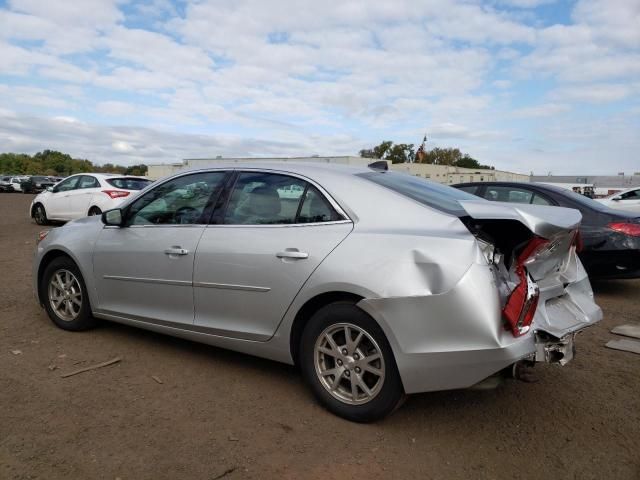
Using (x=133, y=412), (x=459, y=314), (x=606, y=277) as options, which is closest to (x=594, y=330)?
(x=606, y=277)

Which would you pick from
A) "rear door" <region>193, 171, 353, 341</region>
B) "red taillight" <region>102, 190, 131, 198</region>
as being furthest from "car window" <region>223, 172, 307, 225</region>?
"red taillight" <region>102, 190, 131, 198</region>

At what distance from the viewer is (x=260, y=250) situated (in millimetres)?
3418

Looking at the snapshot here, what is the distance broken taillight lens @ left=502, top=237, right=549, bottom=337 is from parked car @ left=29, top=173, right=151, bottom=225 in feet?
37.7

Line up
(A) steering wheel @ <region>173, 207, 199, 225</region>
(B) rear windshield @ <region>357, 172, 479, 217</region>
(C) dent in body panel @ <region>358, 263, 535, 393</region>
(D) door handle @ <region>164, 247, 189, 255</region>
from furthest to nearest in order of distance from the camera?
(A) steering wheel @ <region>173, 207, 199, 225</region>
(D) door handle @ <region>164, 247, 189, 255</region>
(B) rear windshield @ <region>357, 172, 479, 217</region>
(C) dent in body panel @ <region>358, 263, 535, 393</region>

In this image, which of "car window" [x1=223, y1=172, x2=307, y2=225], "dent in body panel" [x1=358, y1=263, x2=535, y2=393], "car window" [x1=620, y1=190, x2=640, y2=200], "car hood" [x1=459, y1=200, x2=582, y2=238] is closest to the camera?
"dent in body panel" [x1=358, y1=263, x2=535, y2=393]

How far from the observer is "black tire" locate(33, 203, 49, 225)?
1482cm

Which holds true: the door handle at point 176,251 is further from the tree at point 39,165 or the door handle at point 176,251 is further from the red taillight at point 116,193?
the tree at point 39,165

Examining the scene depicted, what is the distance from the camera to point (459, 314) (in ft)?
8.84

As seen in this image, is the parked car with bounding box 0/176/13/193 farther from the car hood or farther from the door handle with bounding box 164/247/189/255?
the car hood

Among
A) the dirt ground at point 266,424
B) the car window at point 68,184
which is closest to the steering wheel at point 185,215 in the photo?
the dirt ground at point 266,424

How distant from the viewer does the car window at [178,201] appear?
3.96 metres

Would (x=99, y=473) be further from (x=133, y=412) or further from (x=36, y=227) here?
(x=36, y=227)

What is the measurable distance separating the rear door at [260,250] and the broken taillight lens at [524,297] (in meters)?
1.01

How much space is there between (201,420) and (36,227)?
13.5 meters
